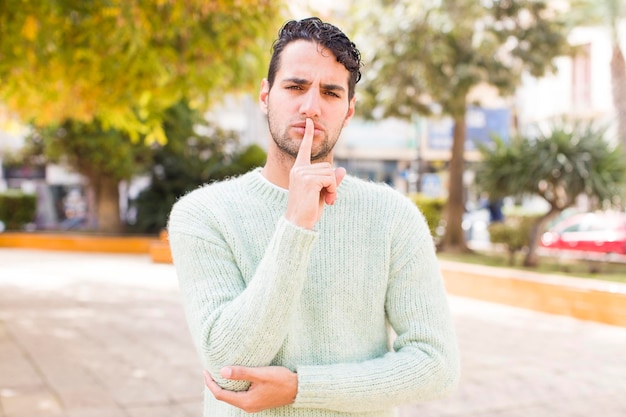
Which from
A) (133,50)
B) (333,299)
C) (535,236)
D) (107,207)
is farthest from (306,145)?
(107,207)

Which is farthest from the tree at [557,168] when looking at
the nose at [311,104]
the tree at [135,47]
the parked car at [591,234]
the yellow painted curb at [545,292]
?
the nose at [311,104]

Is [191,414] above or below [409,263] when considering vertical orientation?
below

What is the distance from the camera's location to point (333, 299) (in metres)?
1.91

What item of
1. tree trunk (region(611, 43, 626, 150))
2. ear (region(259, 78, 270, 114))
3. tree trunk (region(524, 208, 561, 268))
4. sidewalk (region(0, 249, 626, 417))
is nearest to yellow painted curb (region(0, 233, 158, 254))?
sidewalk (region(0, 249, 626, 417))

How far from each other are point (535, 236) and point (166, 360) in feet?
27.8

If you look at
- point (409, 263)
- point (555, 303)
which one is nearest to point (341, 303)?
point (409, 263)

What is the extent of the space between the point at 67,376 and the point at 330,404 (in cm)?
461

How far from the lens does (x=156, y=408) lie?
504 cm

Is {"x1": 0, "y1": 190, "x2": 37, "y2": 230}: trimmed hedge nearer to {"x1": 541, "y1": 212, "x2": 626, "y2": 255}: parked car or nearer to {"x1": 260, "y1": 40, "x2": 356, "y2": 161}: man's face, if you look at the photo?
{"x1": 541, "y1": 212, "x2": 626, "y2": 255}: parked car

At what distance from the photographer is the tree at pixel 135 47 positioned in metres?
6.73

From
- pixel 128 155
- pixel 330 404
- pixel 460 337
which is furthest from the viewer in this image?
pixel 128 155

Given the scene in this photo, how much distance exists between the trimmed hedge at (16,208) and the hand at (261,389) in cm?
2214

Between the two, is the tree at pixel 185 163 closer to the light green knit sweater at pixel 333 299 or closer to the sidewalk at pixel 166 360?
the sidewalk at pixel 166 360

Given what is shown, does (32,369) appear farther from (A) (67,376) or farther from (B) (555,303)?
(B) (555,303)
